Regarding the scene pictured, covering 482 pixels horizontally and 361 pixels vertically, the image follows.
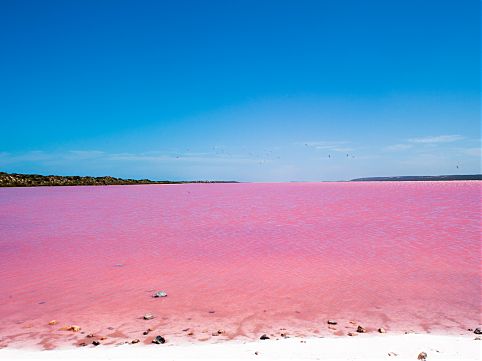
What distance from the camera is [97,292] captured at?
28.0ft

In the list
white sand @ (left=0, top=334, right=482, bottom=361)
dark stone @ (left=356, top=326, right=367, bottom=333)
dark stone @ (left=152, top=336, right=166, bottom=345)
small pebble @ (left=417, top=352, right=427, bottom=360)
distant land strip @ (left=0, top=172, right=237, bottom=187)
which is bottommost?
dark stone @ (left=356, top=326, right=367, bottom=333)

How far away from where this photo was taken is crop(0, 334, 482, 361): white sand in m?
4.98

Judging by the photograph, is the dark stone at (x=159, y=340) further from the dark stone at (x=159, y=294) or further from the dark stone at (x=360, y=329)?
the dark stone at (x=360, y=329)

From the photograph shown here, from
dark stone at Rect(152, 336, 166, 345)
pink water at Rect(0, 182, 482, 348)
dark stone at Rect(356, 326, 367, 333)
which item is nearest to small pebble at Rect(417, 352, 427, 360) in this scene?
dark stone at Rect(356, 326, 367, 333)

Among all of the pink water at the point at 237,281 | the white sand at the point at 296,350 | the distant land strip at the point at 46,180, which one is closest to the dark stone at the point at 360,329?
the pink water at the point at 237,281

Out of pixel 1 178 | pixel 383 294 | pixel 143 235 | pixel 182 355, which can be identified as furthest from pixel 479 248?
pixel 1 178

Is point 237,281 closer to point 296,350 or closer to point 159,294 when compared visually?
point 159,294

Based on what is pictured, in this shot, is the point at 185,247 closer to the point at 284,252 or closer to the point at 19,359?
the point at 284,252

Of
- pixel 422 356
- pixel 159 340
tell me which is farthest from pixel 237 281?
pixel 422 356

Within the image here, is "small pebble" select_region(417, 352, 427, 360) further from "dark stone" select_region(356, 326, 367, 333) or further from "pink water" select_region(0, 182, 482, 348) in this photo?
"pink water" select_region(0, 182, 482, 348)

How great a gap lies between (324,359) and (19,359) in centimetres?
413

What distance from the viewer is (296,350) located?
5.23 m

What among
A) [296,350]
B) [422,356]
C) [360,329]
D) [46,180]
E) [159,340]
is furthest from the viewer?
[46,180]

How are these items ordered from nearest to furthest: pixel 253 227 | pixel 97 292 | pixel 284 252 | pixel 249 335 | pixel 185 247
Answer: pixel 249 335 < pixel 97 292 < pixel 284 252 < pixel 185 247 < pixel 253 227
